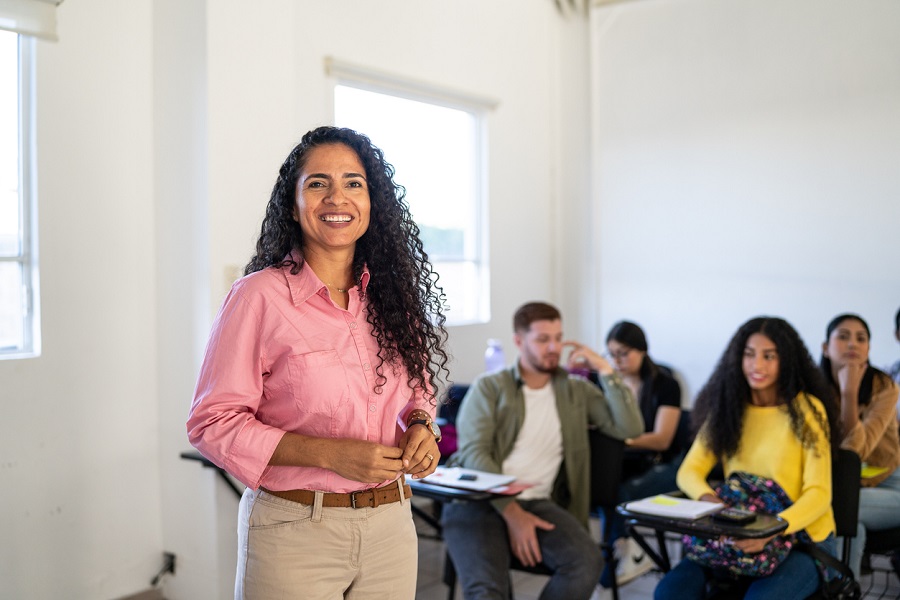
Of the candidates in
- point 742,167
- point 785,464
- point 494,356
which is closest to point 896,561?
point 785,464

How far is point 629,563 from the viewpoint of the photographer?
4305mm

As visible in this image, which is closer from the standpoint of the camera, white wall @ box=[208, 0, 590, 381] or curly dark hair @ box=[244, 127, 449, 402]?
curly dark hair @ box=[244, 127, 449, 402]

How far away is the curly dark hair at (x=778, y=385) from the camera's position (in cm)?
308

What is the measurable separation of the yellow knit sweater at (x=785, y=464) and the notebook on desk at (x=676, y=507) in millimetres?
171

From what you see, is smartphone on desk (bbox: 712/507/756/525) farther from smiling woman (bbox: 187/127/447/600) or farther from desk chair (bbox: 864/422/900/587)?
smiling woman (bbox: 187/127/447/600)

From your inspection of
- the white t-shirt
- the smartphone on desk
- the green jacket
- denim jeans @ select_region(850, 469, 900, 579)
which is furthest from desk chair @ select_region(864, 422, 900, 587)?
the white t-shirt

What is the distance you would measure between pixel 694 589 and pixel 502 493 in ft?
2.20

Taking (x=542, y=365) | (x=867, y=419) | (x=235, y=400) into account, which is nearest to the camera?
(x=235, y=400)

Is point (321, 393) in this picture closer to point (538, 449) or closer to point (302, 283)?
point (302, 283)

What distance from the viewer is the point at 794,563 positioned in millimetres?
2828

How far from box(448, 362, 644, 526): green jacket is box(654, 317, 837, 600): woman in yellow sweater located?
380 mm

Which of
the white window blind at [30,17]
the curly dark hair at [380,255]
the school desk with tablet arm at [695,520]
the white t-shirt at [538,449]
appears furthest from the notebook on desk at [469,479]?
the white window blind at [30,17]

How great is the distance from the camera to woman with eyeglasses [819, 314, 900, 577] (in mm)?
3557

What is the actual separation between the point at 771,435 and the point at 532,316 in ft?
3.57
